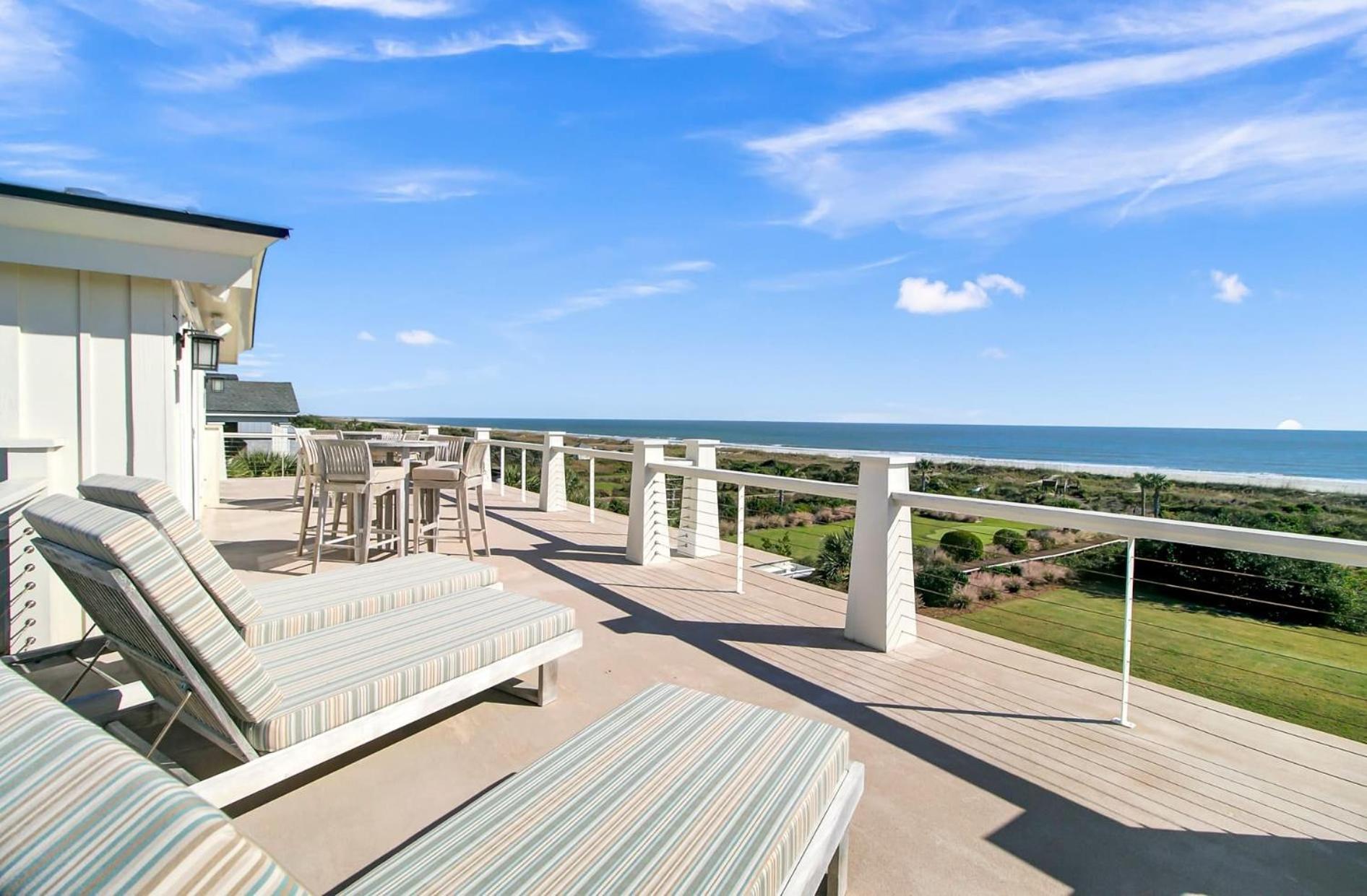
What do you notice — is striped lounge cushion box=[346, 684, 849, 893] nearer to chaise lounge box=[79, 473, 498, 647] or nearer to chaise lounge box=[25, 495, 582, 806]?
chaise lounge box=[25, 495, 582, 806]

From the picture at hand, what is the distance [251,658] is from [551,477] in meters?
6.76

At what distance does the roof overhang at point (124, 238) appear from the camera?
309 cm

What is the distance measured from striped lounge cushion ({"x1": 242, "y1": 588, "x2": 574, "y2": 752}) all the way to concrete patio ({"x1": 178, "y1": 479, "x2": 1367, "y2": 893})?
0.34 metres

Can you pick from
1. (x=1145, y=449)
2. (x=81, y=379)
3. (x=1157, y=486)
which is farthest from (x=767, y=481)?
(x=1145, y=449)

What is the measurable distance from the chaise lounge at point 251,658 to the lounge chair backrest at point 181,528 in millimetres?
86

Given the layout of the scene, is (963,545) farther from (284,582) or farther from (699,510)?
(284,582)

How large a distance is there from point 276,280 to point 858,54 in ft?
28.9

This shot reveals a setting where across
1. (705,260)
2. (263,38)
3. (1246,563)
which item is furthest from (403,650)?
(705,260)

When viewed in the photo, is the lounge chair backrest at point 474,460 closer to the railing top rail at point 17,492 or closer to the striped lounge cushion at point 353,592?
the striped lounge cushion at point 353,592

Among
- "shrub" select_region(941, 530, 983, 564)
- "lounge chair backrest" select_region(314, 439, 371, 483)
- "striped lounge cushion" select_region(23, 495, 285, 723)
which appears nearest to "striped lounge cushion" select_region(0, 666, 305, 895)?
"striped lounge cushion" select_region(23, 495, 285, 723)

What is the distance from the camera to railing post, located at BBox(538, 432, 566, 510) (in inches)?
340

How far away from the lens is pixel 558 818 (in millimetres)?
1460

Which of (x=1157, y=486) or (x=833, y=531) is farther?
(x=833, y=531)

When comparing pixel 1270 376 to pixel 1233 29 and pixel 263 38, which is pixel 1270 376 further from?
pixel 263 38
